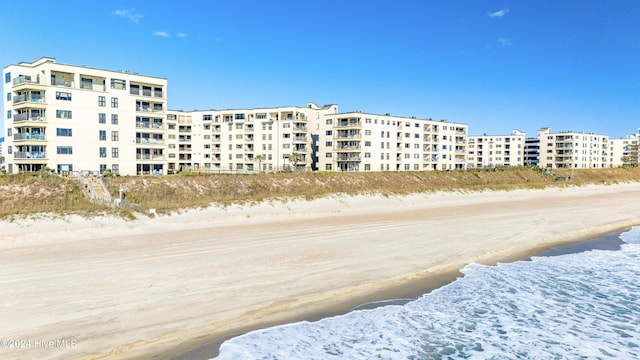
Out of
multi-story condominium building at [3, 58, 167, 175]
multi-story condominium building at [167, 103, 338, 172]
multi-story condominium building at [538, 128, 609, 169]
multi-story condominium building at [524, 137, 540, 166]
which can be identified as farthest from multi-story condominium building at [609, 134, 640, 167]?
multi-story condominium building at [3, 58, 167, 175]

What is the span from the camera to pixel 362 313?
15.7 meters

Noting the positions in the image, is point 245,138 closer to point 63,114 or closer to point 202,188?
point 63,114

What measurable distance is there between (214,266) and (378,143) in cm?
6988

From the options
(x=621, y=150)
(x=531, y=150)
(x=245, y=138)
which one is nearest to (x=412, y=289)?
(x=245, y=138)

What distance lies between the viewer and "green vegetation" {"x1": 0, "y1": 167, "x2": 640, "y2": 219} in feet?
112

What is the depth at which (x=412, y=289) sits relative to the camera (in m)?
18.6

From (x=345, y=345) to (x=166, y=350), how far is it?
18.4ft

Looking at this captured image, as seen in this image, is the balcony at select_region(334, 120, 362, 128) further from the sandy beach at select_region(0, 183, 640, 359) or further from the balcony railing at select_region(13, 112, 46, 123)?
the balcony railing at select_region(13, 112, 46, 123)

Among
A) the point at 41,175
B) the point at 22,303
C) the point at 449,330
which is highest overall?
the point at 41,175

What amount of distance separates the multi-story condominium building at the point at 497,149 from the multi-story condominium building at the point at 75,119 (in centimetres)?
12254

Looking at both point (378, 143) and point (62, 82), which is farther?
point (378, 143)

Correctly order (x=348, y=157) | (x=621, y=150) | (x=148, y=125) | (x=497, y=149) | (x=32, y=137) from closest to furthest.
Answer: (x=32, y=137), (x=148, y=125), (x=348, y=157), (x=497, y=149), (x=621, y=150)

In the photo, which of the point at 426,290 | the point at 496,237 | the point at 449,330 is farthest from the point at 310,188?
the point at 449,330

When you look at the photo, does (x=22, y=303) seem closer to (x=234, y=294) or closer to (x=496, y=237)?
(x=234, y=294)
